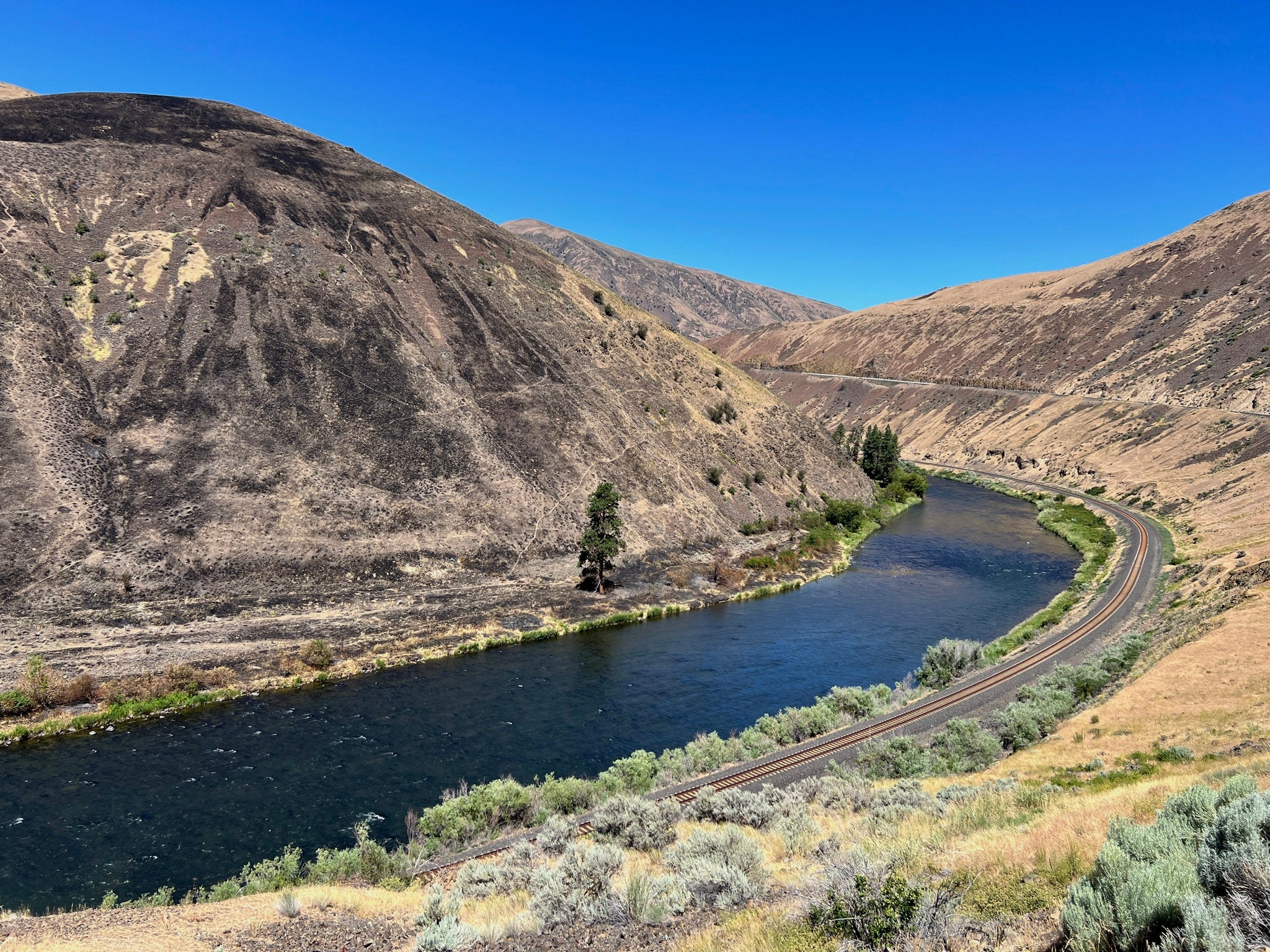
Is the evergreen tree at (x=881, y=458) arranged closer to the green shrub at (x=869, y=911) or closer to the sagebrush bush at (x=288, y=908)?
the green shrub at (x=869, y=911)

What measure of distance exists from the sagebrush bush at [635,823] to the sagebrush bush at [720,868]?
2.12m

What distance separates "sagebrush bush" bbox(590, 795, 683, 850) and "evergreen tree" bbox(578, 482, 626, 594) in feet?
96.7

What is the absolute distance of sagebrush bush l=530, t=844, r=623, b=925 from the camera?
39.0ft

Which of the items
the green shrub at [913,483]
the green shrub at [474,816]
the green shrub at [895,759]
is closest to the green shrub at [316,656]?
the green shrub at [474,816]

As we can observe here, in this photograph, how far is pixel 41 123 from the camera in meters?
67.5

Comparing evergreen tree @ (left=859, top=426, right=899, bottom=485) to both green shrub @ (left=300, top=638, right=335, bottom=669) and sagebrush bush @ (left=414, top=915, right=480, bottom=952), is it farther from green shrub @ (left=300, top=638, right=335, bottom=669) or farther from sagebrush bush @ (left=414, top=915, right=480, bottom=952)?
sagebrush bush @ (left=414, top=915, right=480, bottom=952)

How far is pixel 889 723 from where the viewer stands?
94.9 feet

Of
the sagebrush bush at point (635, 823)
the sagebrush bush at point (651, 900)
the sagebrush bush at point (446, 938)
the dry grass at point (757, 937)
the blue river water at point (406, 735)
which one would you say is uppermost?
the dry grass at point (757, 937)

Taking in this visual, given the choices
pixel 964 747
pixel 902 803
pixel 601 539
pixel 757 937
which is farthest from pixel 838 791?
pixel 601 539

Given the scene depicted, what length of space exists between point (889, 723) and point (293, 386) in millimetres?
48721

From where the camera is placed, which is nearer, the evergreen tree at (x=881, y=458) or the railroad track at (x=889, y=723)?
the railroad track at (x=889, y=723)

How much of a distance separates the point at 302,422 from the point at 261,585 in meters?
15.1

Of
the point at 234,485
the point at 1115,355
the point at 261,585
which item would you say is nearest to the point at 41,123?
the point at 234,485

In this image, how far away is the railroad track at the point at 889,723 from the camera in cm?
2220
